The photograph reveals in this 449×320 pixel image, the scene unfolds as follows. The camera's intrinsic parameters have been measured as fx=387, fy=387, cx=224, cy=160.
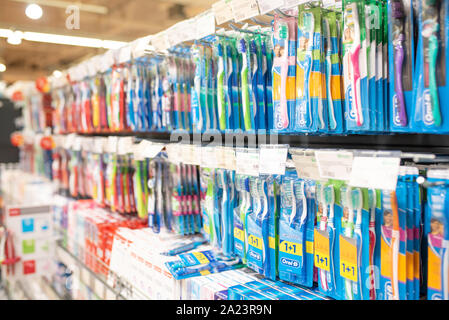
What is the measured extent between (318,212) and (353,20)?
589 mm

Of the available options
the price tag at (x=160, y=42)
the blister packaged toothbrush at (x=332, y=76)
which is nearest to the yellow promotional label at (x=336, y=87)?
the blister packaged toothbrush at (x=332, y=76)

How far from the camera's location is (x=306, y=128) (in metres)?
1.22

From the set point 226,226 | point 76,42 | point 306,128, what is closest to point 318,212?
point 306,128

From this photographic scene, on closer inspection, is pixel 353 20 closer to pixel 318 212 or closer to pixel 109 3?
pixel 318 212

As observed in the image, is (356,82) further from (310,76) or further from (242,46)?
(242,46)

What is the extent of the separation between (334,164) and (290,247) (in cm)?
38

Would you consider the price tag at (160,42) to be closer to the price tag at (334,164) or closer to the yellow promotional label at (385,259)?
the price tag at (334,164)

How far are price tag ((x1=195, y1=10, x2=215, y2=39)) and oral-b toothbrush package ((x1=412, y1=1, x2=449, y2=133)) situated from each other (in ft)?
2.66

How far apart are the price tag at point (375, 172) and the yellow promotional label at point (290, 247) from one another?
1.22 feet

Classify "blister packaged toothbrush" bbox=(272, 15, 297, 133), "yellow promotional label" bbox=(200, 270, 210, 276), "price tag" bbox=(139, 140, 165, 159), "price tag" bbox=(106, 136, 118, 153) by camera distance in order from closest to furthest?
1. "blister packaged toothbrush" bbox=(272, 15, 297, 133)
2. "yellow promotional label" bbox=(200, 270, 210, 276)
3. "price tag" bbox=(139, 140, 165, 159)
4. "price tag" bbox=(106, 136, 118, 153)

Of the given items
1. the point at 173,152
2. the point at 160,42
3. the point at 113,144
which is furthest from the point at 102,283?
the point at 160,42

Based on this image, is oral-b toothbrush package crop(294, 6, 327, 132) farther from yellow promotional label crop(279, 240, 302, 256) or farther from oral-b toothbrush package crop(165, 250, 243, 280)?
oral-b toothbrush package crop(165, 250, 243, 280)

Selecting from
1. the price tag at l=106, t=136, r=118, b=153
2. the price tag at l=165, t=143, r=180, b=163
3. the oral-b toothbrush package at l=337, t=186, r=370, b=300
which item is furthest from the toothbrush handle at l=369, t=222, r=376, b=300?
the price tag at l=106, t=136, r=118, b=153

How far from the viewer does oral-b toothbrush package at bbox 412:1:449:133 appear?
0.93m
